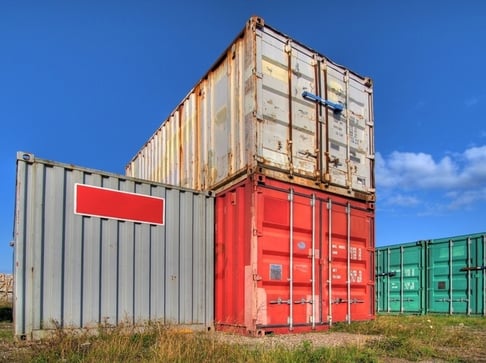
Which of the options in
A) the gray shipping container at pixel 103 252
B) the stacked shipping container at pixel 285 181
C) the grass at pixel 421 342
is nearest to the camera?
the grass at pixel 421 342

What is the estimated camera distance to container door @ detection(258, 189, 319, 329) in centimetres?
732

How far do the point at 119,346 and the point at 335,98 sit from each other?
6276mm

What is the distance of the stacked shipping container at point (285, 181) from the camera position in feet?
24.3

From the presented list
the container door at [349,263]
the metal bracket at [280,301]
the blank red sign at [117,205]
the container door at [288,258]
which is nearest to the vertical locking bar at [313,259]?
the container door at [288,258]

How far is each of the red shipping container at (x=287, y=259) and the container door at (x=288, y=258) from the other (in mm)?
17

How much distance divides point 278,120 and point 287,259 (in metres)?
2.51

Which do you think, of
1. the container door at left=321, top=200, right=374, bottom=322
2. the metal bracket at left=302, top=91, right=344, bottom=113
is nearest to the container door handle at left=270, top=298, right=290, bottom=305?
the container door at left=321, top=200, right=374, bottom=322

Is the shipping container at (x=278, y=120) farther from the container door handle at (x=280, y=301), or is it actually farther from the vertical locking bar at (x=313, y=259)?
the container door handle at (x=280, y=301)

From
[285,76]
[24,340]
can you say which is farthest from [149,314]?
[285,76]

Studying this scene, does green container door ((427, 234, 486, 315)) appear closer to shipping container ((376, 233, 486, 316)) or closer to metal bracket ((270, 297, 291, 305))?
shipping container ((376, 233, 486, 316))

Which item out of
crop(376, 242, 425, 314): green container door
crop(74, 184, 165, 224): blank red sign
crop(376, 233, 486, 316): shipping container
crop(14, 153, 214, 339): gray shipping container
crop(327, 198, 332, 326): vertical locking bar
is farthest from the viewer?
crop(376, 242, 425, 314): green container door

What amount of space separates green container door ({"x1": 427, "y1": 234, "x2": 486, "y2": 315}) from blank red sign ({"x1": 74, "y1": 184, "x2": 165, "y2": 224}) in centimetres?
912

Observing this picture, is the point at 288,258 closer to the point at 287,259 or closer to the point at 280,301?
the point at 287,259

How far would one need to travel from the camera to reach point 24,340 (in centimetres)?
604
